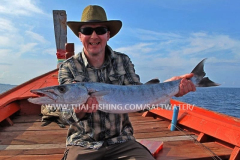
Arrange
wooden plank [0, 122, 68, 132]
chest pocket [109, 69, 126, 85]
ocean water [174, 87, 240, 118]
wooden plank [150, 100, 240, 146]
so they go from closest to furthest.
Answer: chest pocket [109, 69, 126, 85]
wooden plank [150, 100, 240, 146]
wooden plank [0, 122, 68, 132]
ocean water [174, 87, 240, 118]

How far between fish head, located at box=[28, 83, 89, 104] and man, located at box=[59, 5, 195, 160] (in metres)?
0.11

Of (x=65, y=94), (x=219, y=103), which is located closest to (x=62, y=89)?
(x=65, y=94)

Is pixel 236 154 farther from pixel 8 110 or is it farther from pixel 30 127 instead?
pixel 8 110

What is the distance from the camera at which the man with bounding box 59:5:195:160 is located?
115 inches

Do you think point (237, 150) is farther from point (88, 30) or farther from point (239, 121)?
point (88, 30)

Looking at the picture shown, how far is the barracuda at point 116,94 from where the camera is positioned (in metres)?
2.77

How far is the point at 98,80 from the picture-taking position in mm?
3252

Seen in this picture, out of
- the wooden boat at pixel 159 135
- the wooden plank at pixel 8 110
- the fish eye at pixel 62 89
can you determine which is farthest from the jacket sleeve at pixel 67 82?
the wooden plank at pixel 8 110

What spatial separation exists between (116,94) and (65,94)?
742mm

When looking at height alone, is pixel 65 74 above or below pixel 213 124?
above

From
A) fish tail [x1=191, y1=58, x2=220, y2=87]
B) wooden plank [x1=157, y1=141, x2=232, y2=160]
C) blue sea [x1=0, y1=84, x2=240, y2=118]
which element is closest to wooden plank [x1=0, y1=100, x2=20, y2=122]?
wooden plank [x1=157, y1=141, x2=232, y2=160]

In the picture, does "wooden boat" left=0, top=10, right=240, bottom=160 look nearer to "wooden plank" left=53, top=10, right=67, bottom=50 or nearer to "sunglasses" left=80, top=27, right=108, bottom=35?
"sunglasses" left=80, top=27, right=108, bottom=35

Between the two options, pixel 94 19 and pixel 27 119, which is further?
pixel 27 119

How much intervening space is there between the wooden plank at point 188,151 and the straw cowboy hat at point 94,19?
232 cm
